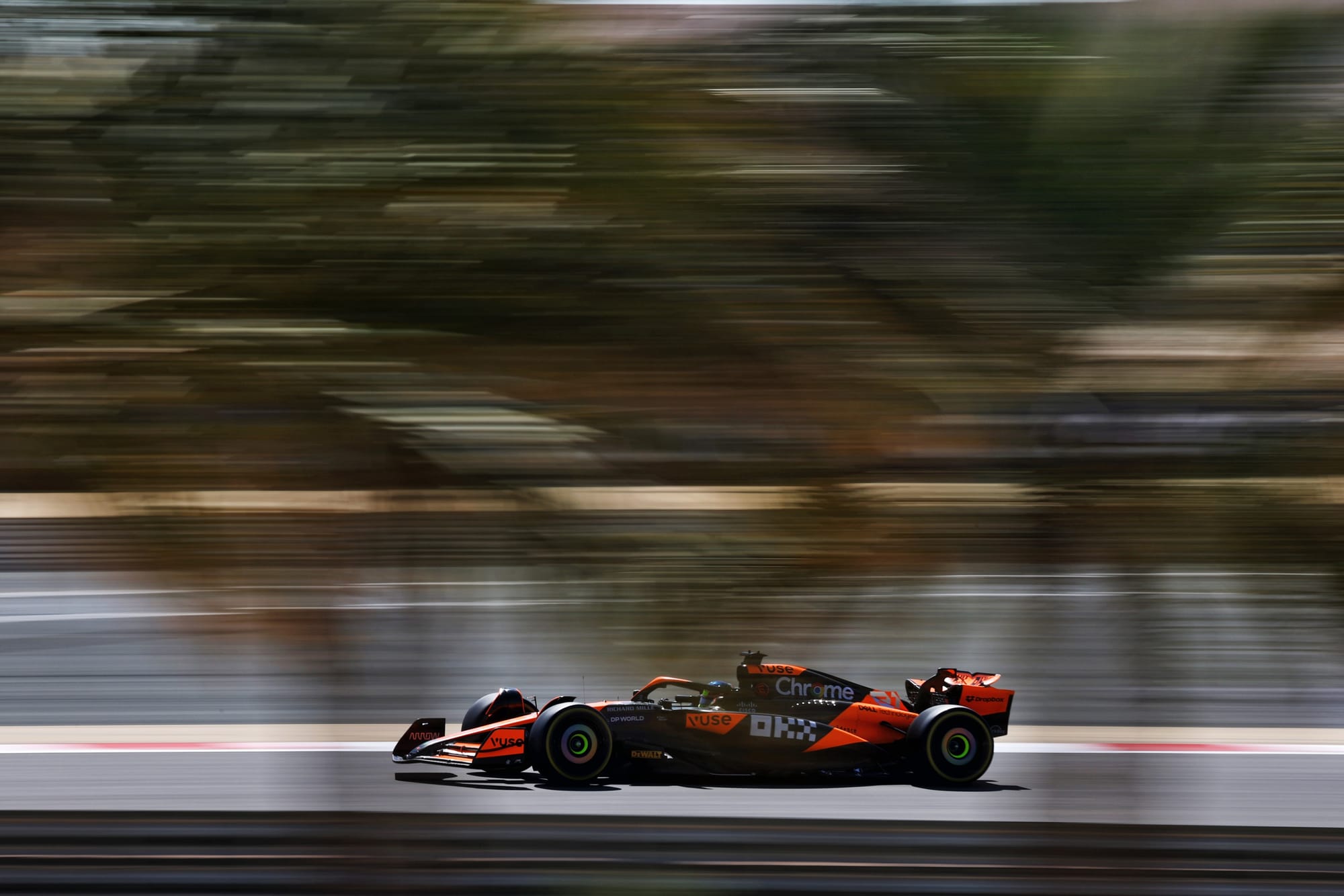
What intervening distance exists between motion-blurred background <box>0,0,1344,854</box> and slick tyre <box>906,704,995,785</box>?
374 centimetres

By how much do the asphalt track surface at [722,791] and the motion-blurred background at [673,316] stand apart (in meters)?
0.17

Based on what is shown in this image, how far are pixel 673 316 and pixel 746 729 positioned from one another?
1290mm

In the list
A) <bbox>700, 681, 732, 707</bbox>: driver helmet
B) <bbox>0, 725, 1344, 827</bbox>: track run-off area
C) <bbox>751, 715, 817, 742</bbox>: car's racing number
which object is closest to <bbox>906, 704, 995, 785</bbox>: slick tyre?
<bbox>0, 725, 1344, 827</bbox>: track run-off area

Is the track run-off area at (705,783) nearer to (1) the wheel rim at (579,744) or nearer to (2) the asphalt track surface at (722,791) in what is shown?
(2) the asphalt track surface at (722,791)

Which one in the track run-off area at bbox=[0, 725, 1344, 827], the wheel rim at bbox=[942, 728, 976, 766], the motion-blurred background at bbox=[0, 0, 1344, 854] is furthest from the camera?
the wheel rim at bbox=[942, 728, 976, 766]

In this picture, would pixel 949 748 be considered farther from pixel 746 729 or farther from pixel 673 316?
pixel 673 316

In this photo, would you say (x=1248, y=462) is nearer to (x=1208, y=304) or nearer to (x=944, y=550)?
(x=1208, y=304)

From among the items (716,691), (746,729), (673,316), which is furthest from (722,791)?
(673,316)

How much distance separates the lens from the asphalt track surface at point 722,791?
95cm

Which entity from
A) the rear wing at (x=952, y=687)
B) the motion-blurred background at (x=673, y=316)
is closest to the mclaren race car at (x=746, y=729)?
the rear wing at (x=952, y=687)

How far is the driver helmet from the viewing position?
2.90ft

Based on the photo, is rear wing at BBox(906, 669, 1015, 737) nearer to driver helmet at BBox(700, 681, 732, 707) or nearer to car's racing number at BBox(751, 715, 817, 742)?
driver helmet at BBox(700, 681, 732, 707)

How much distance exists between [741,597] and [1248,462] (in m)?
0.35

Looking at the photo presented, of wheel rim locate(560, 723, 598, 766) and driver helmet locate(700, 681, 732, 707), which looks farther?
wheel rim locate(560, 723, 598, 766)
